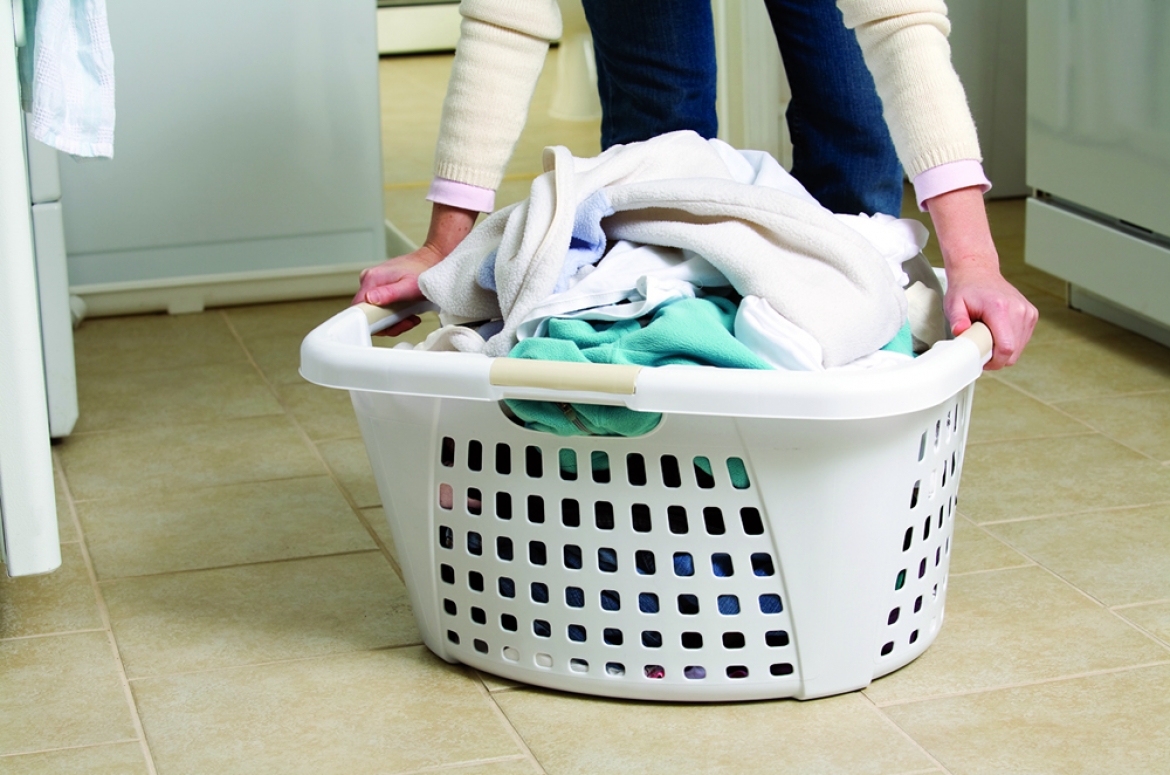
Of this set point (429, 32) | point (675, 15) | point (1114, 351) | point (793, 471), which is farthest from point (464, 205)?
point (429, 32)

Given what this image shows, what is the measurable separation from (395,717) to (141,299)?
1.27 m

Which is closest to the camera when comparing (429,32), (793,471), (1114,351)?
(793,471)

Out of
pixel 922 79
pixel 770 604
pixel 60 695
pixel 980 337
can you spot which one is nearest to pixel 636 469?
pixel 770 604

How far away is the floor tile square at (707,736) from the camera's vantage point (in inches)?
32.9

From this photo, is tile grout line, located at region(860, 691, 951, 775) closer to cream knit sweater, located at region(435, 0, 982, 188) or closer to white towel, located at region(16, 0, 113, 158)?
cream knit sweater, located at region(435, 0, 982, 188)

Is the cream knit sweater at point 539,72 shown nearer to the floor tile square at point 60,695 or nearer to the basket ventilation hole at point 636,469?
the basket ventilation hole at point 636,469

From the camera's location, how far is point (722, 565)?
86 centimetres

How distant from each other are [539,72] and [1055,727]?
598mm

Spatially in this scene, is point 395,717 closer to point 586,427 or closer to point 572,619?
point 572,619

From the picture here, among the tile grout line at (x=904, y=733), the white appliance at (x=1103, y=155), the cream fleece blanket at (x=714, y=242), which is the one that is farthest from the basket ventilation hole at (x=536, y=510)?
the white appliance at (x=1103, y=155)

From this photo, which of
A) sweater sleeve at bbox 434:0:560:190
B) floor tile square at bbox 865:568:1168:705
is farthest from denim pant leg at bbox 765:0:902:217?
floor tile square at bbox 865:568:1168:705

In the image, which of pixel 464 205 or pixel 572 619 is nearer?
pixel 572 619

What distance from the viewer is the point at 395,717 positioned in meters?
0.90

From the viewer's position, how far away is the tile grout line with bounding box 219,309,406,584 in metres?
1.18
